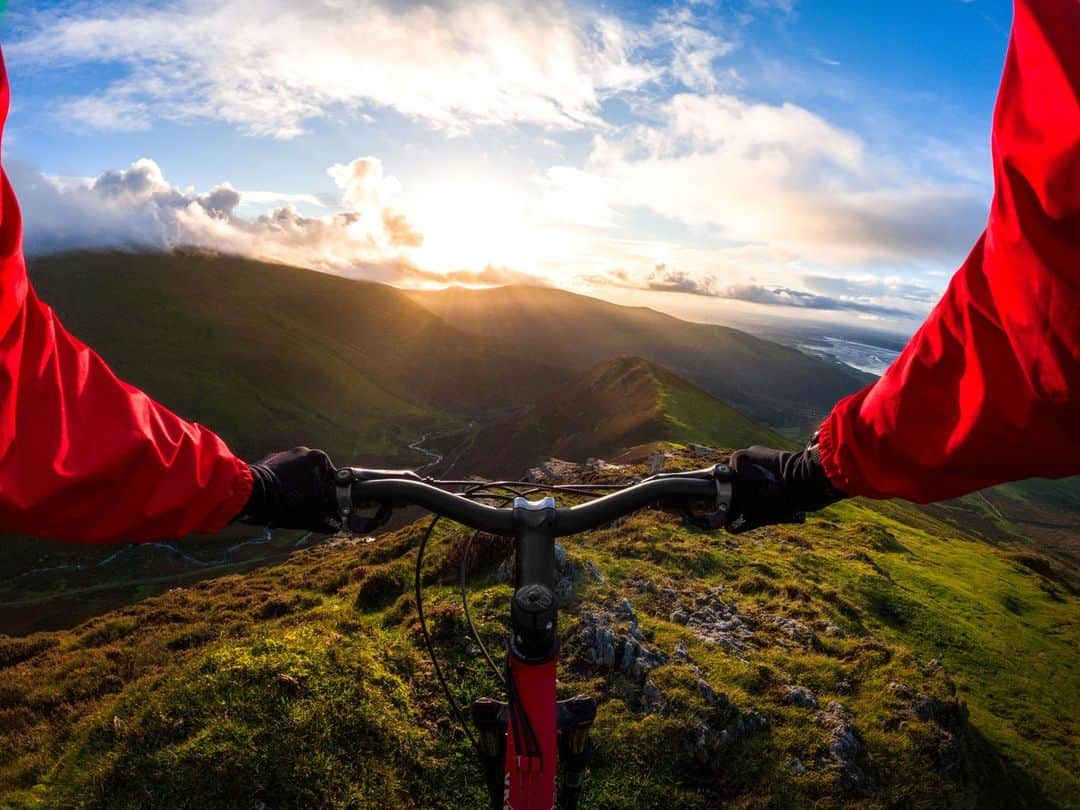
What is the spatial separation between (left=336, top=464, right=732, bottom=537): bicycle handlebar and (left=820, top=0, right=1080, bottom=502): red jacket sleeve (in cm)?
103

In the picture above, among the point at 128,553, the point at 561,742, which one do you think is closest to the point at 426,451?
the point at 128,553

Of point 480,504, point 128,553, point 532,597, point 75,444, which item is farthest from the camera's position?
A: point 128,553

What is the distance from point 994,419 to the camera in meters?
1.91

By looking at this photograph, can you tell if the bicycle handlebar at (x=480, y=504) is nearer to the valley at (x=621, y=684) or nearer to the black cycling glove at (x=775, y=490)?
the black cycling glove at (x=775, y=490)

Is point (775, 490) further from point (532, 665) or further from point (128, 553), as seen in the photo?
point (128, 553)

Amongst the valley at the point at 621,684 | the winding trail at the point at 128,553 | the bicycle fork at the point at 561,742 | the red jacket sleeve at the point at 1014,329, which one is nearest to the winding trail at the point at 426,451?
the winding trail at the point at 128,553

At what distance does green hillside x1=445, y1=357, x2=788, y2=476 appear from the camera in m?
79.5

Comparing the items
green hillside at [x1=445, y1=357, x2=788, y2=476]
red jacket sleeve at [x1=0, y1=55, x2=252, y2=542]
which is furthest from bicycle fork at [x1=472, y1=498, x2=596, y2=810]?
green hillside at [x1=445, y1=357, x2=788, y2=476]

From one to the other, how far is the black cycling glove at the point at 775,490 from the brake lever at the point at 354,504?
2099 millimetres

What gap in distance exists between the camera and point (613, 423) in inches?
3777

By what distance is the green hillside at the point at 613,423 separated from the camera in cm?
7950

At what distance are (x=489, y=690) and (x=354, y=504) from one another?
7.05 meters

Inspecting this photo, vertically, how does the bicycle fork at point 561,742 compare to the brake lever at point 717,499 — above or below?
below

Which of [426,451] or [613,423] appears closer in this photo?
[613,423]
